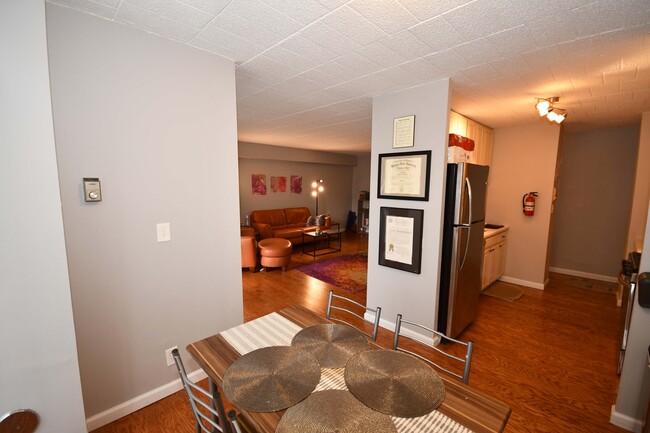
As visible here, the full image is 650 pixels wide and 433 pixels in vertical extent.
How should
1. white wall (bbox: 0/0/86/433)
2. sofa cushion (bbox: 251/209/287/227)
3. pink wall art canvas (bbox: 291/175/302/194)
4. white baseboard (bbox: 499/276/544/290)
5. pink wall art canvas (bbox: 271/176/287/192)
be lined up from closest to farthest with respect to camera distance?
white wall (bbox: 0/0/86/433) < white baseboard (bbox: 499/276/544/290) < sofa cushion (bbox: 251/209/287/227) < pink wall art canvas (bbox: 271/176/287/192) < pink wall art canvas (bbox: 291/175/302/194)

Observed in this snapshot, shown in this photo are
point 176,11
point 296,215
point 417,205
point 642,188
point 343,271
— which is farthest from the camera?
point 296,215

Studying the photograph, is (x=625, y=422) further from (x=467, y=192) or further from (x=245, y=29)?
(x=245, y=29)

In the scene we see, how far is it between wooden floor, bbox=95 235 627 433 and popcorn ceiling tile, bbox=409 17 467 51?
2415 millimetres

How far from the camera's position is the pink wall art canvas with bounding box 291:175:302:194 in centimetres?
766

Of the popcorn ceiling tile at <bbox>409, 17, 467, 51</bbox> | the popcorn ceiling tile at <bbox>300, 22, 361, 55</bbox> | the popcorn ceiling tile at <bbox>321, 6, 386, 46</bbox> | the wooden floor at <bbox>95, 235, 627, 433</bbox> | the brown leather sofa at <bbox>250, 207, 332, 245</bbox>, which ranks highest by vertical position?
the popcorn ceiling tile at <bbox>300, 22, 361, 55</bbox>

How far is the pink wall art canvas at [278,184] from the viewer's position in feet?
23.6

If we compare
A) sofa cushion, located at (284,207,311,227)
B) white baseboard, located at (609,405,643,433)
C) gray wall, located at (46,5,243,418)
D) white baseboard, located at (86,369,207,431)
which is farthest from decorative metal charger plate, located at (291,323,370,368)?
sofa cushion, located at (284,207,311,227)

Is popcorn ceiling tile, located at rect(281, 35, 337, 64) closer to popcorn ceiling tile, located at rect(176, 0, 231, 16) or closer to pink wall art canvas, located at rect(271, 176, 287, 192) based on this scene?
popcorn ceiling tile, located at rect(176, 0, 231, 16)

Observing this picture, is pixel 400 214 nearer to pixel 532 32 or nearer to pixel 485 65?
pixel 485 65

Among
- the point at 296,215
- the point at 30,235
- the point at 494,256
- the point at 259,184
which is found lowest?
the point at 494,256

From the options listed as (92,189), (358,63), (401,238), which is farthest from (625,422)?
(92,189)

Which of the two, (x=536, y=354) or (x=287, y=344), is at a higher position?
(x=287, y=344)

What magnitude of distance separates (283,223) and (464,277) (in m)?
5.00

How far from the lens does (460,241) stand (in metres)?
2.54
